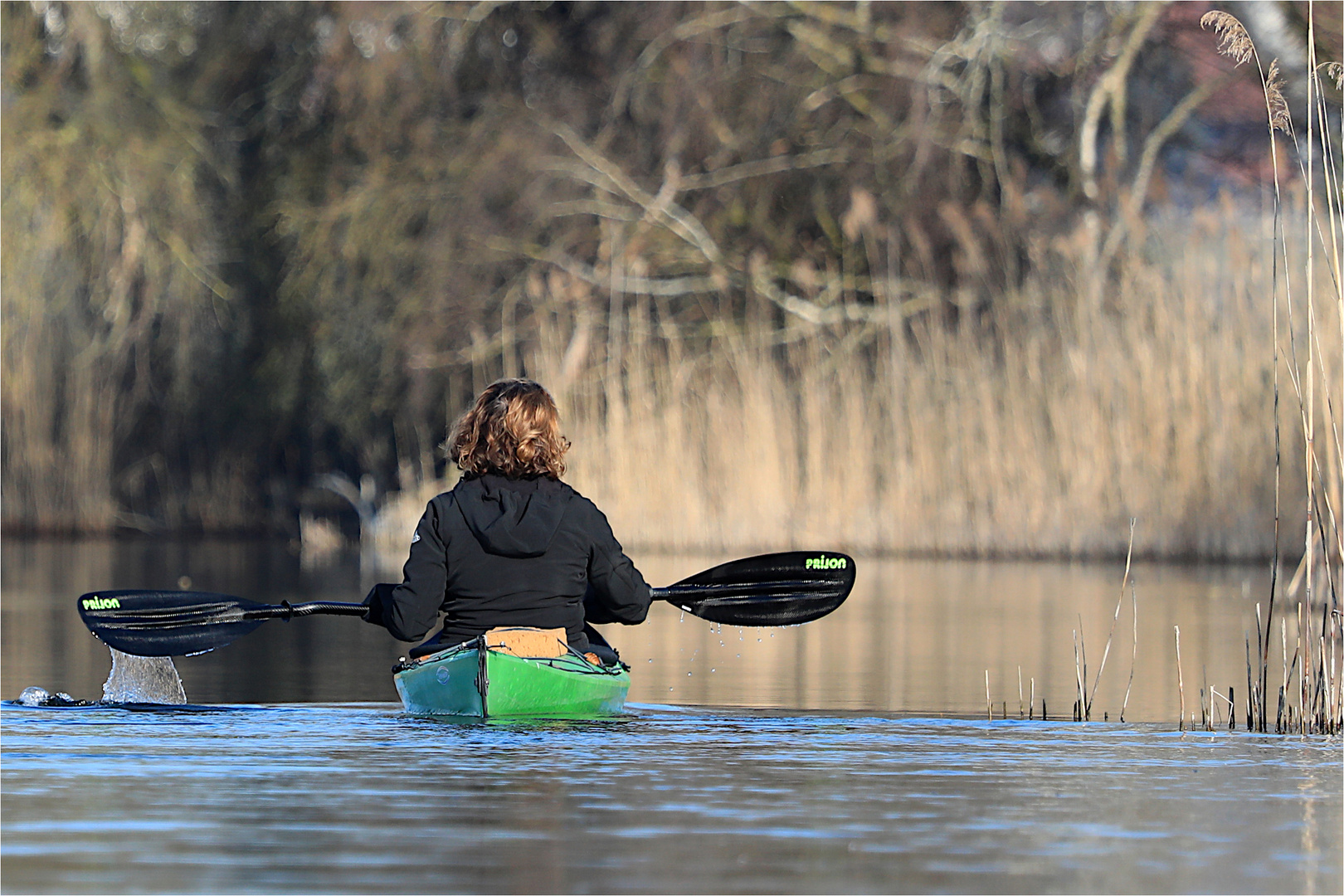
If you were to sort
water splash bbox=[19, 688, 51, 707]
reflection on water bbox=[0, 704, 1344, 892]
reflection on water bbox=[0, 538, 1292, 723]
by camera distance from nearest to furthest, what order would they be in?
reflection on water bbox=[0, 704, 1344, 892] < water splash bbox=[19, 688, 51, 707] < reflection on water bbox=[0, 538, 1292, 723]

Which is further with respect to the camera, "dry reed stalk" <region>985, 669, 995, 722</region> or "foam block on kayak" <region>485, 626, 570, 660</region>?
"dry reed stalk" <region>985, 669, 995, 722</region>

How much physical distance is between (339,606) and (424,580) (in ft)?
3.00

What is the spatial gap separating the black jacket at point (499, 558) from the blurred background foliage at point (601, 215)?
8.85 meters

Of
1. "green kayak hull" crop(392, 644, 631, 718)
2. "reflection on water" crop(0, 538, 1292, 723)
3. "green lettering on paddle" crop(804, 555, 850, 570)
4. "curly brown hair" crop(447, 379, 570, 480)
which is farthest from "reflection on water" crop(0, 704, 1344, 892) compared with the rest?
"green lettering on paddle" crop(804, 555, 850, 570)

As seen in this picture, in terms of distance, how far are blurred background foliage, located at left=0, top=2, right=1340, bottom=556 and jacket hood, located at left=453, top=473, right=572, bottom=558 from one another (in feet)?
29.3

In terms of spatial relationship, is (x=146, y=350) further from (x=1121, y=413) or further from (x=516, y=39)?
(x=1121, y=413)

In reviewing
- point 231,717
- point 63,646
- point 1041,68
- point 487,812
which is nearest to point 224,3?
point 1041,68

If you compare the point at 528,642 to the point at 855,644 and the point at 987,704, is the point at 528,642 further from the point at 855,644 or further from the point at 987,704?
the point at 855,644

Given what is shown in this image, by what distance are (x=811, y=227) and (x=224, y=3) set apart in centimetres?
660

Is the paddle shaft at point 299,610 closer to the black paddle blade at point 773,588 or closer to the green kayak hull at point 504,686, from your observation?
the green kayak hull at point 504,686

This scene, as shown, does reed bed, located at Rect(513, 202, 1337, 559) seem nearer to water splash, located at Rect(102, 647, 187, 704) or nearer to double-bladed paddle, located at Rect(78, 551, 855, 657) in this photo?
double-bladed paddle, located at Rect(78, 551, 855, 657)

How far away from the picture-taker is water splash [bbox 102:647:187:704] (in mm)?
7770

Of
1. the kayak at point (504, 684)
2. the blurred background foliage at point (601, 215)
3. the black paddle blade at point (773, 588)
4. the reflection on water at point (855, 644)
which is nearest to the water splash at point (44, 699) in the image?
the reflection on water at point (855, 644)

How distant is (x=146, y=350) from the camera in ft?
69.3
